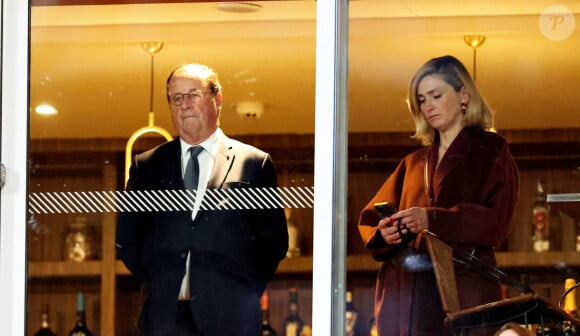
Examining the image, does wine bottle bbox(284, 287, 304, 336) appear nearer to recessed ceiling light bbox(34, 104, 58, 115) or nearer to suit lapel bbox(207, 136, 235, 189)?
suit lapel bbox(207, 136, 235, 189)

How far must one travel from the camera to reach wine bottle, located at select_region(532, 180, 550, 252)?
3.39 m

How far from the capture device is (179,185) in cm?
350

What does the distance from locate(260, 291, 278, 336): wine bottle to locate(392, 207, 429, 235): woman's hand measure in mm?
328

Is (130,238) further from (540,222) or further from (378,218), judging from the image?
(540,222)

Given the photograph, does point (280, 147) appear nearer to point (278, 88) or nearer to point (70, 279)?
point (278, 88)

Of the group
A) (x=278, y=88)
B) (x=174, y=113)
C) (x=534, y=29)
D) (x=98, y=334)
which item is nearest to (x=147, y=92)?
(x=174, y=113)

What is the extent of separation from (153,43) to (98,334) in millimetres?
664

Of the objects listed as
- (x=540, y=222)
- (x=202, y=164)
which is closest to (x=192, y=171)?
(x=202, y=164)

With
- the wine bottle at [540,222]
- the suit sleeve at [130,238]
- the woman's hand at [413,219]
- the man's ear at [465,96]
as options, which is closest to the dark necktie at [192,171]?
the suit sleeve at [130,238]

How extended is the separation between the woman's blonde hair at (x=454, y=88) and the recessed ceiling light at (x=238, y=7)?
0.39m

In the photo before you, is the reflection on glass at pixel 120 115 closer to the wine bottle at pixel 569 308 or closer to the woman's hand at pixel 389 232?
the woman's hand at pixel 389 232

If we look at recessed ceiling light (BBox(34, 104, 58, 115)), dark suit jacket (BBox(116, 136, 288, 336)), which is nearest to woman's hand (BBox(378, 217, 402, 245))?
dark suit jacket (BBox(116, 136, 288, 336))

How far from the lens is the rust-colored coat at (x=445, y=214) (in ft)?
11.2

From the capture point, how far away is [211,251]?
3.48 m
